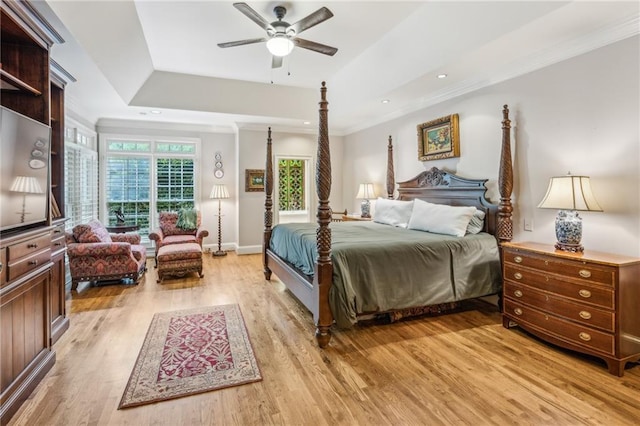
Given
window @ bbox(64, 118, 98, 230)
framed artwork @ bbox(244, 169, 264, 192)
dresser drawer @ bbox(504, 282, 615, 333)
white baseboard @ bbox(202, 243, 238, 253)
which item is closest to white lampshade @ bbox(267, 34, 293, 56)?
dresser drawer @ bbox(504, 282, 615, 333)

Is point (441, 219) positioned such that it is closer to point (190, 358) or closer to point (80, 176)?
point (190, 358)

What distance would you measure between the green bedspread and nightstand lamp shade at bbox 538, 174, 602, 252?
82 centimetres

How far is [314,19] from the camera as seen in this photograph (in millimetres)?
2879

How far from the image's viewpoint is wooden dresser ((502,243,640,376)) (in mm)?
2352

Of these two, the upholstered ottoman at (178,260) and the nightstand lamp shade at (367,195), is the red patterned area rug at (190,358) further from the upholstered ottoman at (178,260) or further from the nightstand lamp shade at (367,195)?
the nightstand lamp shade at (367,195)

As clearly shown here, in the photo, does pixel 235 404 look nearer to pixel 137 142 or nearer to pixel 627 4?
pixel 627 4

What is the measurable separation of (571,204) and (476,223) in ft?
3.72

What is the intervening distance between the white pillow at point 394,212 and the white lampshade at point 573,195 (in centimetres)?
201

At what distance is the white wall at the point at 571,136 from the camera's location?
2.67 m

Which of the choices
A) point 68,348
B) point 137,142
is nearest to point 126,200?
point 137,142

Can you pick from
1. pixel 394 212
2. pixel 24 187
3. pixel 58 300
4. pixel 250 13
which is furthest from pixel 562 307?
pixel 58 300

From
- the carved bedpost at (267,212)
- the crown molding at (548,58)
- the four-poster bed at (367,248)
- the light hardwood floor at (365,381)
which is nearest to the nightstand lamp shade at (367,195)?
the four-poster bed at (367,248)

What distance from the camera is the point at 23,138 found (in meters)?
2.07

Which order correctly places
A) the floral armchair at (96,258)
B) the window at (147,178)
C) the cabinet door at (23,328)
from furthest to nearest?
the window at (147,178) < the floral armchair at (96,258) < the cabinet door at (23,328)
